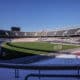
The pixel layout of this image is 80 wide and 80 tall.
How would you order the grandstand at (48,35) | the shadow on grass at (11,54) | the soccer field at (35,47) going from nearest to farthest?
the grandstand at (48,35)
the soccer field at (35,47)
the shadow on grass at (11,54)

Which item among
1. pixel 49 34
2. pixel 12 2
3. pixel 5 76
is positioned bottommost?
pixel 5 76

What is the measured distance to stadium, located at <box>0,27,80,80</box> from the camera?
5375mm

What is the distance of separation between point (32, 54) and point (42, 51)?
0.22m

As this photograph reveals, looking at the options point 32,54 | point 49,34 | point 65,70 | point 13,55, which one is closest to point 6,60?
point 13,55

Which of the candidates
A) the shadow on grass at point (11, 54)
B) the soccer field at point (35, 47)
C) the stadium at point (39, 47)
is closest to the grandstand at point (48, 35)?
the stadium at point (39, 47)

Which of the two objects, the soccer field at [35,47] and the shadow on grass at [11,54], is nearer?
the soccer field at [35,47]

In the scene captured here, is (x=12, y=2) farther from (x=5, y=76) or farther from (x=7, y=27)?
(x=5, y=76)

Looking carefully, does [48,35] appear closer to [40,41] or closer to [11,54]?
[40,41]

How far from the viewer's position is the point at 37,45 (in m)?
5.65

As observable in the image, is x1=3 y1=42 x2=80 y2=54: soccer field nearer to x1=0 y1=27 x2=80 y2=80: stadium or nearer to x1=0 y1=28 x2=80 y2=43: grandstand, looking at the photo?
x1=0 y1=27 x2=80 y2=80: stadium

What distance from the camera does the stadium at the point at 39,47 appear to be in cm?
538

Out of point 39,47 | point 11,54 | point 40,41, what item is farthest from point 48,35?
point 11,54

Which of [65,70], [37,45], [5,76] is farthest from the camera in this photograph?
[37,45]

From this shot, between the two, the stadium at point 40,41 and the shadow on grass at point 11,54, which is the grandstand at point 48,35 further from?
the shadow on grass at point 11,54
